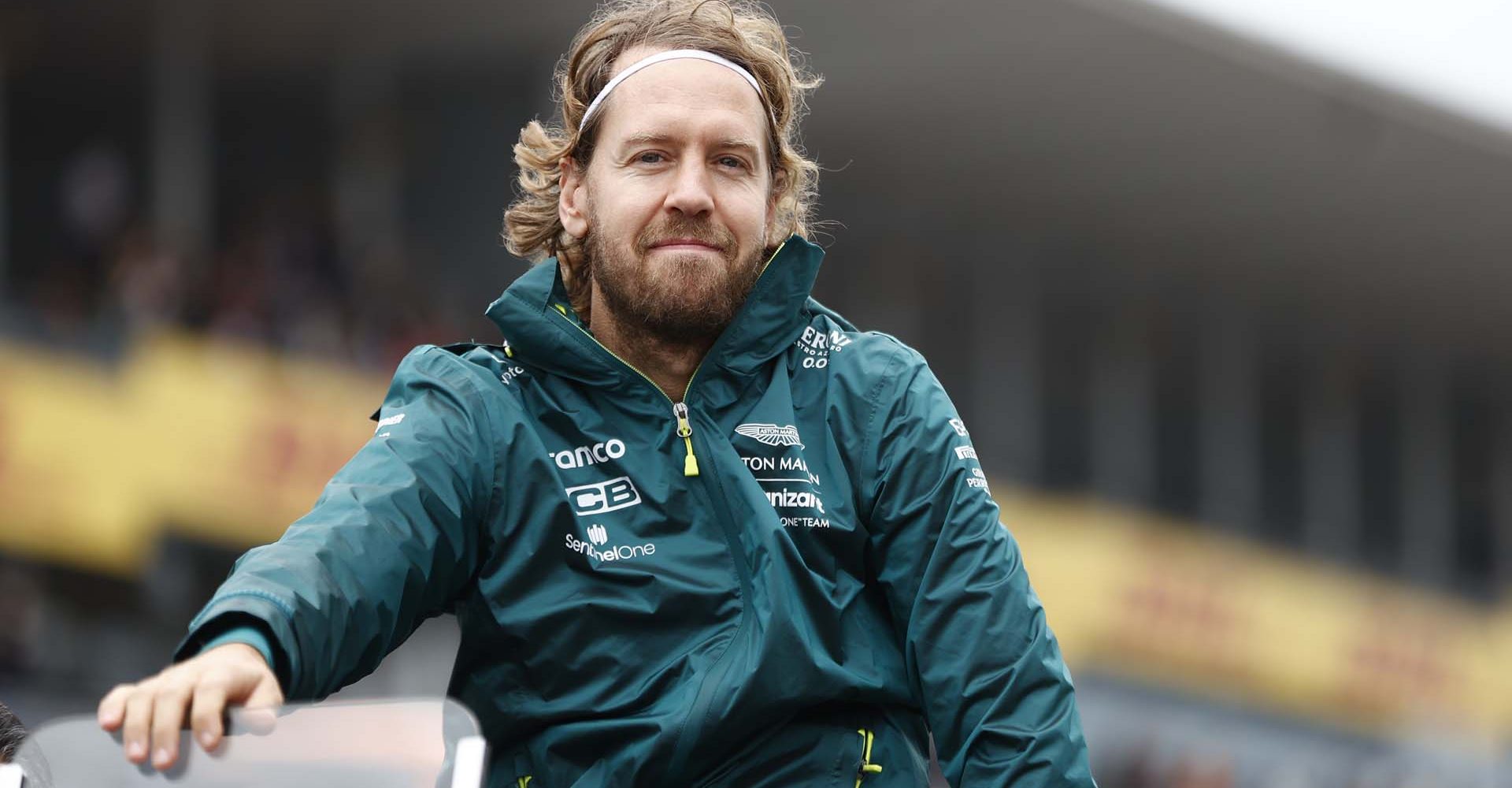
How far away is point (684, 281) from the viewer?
326 centimetres

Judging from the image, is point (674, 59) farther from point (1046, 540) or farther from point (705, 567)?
point (1046, 540)

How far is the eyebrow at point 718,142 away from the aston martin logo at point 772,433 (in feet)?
1.51

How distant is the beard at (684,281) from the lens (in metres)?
3.26

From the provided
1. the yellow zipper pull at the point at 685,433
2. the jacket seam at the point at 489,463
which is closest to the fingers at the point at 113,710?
the jacket seam at the point at 489,463

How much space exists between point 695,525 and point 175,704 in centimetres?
108

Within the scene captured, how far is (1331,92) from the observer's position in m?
17.0

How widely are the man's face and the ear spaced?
0.19 m

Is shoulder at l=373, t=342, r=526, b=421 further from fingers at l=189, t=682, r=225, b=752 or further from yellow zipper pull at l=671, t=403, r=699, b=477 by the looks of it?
fingers at l=189, t=682, r=225, b=752

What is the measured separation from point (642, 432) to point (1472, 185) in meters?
18.4

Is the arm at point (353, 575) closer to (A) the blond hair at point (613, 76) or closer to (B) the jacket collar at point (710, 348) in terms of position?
(B) the jacket collar at point (710, 348)

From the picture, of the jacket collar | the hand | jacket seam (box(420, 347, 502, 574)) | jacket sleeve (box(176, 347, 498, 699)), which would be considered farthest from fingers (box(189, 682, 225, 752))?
the jacket collar

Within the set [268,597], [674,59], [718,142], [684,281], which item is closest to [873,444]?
[684,281]

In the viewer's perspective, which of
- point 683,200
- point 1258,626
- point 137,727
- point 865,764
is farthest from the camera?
point 1258,626

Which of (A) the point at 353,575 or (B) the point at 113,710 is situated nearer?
(B) the point at 113,710
